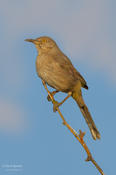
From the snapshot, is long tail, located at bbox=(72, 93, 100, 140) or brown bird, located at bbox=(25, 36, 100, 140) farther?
long tail, located at bbox=(72, 93, 100, 140)

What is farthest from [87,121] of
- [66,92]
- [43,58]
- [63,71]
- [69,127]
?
[69,127]

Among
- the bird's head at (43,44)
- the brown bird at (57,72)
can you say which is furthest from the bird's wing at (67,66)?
the bird's head at (43,44)

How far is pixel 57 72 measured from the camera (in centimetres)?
654

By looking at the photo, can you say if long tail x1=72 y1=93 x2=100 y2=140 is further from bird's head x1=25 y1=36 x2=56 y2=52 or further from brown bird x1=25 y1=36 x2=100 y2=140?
bird's head x1=25 y1=36 x2=56 y2=52

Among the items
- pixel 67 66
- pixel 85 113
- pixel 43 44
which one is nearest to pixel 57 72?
pixel 67 66

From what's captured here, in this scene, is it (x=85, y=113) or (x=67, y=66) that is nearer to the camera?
(x=67, y=66)

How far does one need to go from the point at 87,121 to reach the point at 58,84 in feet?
3.88

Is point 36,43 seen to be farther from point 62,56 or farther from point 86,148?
point 86,148

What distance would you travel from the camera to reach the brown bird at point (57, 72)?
643cm

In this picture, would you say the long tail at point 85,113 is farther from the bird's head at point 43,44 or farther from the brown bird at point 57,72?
the bird's head at point 43,44

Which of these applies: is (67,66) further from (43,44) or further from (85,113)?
(85,113)

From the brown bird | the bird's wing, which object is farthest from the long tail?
the bird's wing

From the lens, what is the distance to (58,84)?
21.5 feet

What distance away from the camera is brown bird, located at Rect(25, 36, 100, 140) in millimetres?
6428
